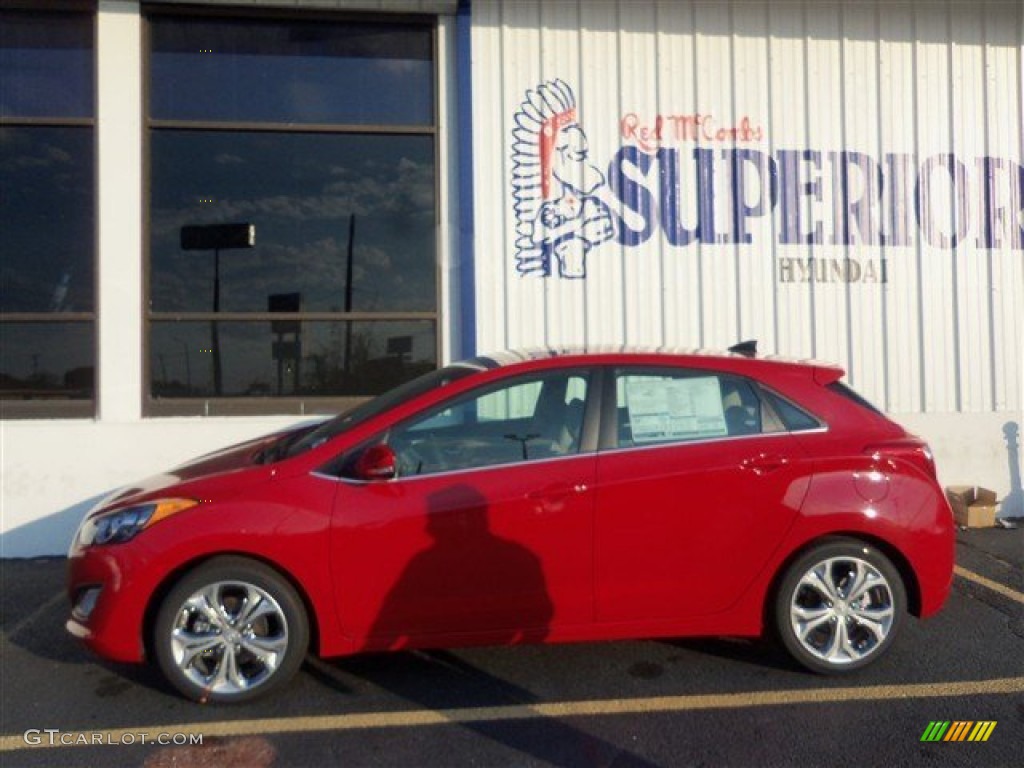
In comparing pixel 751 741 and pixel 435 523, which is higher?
pixel 435 523

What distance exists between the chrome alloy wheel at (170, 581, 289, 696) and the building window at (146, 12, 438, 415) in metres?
3.66

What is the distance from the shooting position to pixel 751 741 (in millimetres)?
3512

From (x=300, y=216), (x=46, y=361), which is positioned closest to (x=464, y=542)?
(x=300, y=216)

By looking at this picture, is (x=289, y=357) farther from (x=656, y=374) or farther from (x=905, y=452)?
(x=905, y=452)

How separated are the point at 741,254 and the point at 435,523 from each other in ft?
16.0

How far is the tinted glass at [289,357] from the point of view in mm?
7285

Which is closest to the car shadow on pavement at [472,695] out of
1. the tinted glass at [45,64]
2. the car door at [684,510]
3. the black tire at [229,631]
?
the black tire at [229,631]

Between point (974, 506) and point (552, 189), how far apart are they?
14.7 feet

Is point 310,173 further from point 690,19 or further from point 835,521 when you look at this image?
point 835,521

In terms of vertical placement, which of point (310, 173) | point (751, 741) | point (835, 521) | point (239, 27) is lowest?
point (751, 741)

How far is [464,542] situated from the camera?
386cm

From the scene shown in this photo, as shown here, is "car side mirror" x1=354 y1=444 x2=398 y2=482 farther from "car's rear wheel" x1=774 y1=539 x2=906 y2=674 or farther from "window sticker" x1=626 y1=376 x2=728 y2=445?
"car's rear wheel" x1=774 y1=539 x2=906 y2=674

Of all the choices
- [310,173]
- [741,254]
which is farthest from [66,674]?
[741,254]

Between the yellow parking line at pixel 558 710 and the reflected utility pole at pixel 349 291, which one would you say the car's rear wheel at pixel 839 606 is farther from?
the reflected utility pole at pixel 349 291
